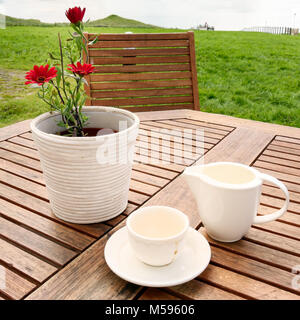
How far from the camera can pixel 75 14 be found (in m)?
0.84

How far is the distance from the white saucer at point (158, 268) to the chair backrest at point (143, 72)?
127 cm

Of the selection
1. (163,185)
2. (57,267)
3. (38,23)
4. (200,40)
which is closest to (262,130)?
(163,185)

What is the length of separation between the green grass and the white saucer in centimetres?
285

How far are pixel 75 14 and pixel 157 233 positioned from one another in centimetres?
55

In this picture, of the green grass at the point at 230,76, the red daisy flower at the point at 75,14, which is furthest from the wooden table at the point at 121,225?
the green grass at the point at 230,76

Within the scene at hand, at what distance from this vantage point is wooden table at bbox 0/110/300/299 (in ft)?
2.26

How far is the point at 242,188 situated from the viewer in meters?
0.73

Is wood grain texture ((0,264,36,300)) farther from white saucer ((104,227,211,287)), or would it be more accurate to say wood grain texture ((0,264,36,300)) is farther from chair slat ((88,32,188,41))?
chair slat ((88,32,188,41))

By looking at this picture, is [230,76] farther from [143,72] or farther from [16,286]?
[16,286]

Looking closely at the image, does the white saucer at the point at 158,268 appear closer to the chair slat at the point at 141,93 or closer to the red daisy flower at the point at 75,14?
the red daisy flower at the point at 75,14

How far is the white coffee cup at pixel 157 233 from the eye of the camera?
0.67 m

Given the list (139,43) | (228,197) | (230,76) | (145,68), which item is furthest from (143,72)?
(230,76)

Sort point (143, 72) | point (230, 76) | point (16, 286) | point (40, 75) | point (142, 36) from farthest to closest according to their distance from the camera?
point (230, 76), point (143, 72), point (142, 36), point (40, 75), point (16, 286)

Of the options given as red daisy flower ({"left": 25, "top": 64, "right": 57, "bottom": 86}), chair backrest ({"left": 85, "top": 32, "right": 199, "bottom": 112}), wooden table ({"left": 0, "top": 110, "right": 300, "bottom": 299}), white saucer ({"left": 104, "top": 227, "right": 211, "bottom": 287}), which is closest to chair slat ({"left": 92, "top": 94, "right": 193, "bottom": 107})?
chair backrest ({"left": 85, "top": 32, "right": 199, "bottom": 112})
